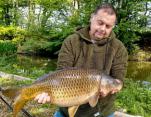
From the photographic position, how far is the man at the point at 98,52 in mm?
3779

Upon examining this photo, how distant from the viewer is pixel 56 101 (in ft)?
11.6

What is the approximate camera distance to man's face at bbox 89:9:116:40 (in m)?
3.74

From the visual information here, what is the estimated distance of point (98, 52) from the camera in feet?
13.0

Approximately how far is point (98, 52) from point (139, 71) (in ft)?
68.3

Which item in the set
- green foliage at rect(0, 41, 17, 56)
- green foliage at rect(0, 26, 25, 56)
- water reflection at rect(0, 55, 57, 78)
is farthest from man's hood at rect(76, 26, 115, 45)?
green foliage at rect(0, 41, 17, 56)

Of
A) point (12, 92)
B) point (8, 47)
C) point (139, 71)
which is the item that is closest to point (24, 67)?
point (139, 71)

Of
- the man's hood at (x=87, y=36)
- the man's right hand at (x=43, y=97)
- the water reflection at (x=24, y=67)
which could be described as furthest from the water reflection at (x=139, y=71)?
the man's right hand at (x=43, y=97)

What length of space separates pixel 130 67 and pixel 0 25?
16737 millimetres

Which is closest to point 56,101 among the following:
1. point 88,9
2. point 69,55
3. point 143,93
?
point 69,55

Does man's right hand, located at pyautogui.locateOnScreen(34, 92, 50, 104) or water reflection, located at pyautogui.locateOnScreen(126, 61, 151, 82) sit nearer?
man's right hand, located at pyautogui.locateOnScreen(34, 92, 50, 104)

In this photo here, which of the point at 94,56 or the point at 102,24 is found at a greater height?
the point at 102,24

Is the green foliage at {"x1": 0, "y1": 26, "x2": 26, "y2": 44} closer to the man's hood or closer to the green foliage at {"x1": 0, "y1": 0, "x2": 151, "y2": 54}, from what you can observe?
the green foliage at {"x1": 0, "y1": 0, "x2": 151, "y2": 54}

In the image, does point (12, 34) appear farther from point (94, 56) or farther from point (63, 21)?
point (94, 56)

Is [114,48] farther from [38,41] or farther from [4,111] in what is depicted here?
[38,41]
